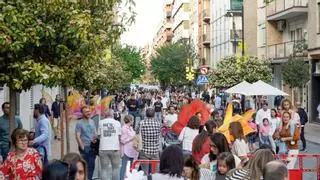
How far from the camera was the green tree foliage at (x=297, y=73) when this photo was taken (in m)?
32.7

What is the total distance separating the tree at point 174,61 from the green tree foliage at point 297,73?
44031 millimetres

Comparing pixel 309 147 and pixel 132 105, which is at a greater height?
pixel 132 105

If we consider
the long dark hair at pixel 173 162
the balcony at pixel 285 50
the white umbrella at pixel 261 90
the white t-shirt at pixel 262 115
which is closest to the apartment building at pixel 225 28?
the balcony at pixel 285 50

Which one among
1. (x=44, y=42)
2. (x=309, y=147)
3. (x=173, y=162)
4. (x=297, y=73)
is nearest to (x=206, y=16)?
(x=297, y=73)

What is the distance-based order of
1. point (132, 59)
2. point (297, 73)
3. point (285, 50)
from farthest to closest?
point (132, 59), point (285, 50), point (297, 73)

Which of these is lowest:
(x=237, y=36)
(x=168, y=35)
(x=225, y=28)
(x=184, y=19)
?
(x=237, y=36)

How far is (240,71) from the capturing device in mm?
38844

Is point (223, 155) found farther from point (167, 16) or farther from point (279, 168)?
point (167, 16)

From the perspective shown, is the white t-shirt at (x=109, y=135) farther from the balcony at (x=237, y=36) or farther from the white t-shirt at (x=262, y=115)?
the balcony at (x=237, y=36)

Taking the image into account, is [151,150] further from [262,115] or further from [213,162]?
[262,115]

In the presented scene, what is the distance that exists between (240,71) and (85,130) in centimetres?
2690

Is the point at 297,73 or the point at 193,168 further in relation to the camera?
Answer: the point at 297,73

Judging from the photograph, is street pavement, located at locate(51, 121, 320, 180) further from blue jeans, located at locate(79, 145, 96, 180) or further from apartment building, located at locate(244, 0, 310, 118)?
apartment building, located at locate(244, 0, 310, 118)

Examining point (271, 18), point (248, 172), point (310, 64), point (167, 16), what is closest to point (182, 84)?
point (271, 18)
